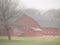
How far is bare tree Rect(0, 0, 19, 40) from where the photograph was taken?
83.1 inches

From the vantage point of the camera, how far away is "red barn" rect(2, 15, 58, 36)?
6.91 ft

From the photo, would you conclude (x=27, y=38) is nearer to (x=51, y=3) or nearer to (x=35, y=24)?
(x=35, y=24)

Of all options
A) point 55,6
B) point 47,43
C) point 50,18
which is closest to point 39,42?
point 47,43

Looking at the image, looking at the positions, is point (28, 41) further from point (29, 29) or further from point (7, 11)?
point (7, 11)

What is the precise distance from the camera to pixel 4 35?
211cm

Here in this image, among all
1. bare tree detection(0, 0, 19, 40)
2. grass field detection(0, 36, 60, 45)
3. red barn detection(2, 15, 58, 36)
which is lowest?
grass field detection(0, 36, 60, 45)

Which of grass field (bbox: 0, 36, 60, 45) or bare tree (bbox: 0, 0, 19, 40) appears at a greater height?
bare tree (bbox: 0, 0, 19, 40)

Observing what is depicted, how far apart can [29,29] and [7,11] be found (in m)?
0.30

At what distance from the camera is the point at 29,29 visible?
211cm

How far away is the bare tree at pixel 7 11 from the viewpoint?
2.11m

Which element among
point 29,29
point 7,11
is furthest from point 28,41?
point 7,11

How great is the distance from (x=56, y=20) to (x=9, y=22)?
505 mm

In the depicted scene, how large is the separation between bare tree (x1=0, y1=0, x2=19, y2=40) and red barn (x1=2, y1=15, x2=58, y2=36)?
3.3 inches

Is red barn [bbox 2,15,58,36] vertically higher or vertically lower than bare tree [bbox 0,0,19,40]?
lower
